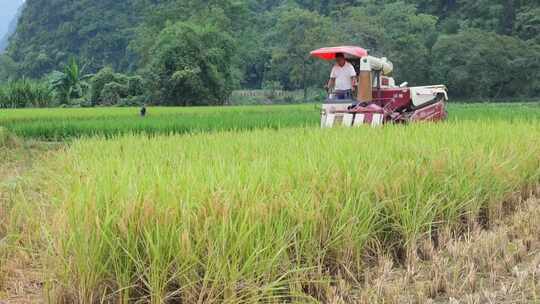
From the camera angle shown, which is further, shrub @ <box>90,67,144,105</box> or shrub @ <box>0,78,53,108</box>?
shrub @ <box>90,67,144,105</box>

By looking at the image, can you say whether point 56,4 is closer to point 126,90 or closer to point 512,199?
point 126,90

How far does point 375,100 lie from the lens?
735 cm

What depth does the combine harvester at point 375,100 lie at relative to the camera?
6.62m

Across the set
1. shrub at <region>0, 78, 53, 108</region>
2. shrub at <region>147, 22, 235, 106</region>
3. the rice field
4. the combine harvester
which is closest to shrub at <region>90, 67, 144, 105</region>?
shrub at <region>147, 22, 235, 106</region>

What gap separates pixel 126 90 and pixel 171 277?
27179 millimetres

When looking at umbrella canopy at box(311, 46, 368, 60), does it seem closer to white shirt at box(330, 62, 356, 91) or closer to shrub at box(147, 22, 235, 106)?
white shirt at box(330, 62, 356, 91)

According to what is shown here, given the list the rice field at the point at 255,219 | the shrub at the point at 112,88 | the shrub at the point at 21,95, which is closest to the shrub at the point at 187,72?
the shrub at the point at 112,88

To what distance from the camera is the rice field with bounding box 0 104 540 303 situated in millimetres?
1779

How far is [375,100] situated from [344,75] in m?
0.68

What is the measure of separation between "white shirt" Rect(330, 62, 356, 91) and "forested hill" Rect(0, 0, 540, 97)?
18349 millimetres

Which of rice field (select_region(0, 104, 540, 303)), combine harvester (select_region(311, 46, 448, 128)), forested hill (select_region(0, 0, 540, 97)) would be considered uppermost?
forested hill (select_region(0, 0, 540, 97))

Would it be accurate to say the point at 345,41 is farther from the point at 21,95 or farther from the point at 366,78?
the point at 366,78

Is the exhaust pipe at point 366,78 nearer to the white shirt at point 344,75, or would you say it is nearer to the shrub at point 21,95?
the white shirt at point 344,75

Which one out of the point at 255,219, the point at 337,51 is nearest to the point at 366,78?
the point at 337,51
